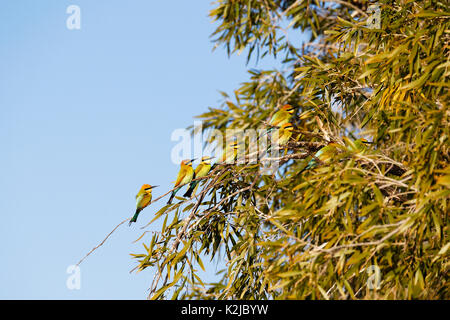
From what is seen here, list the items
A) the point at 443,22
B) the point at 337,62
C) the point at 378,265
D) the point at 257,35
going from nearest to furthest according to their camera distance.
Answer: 1. the point at 378,265
2. the point at 443,22
3. the point at 337,62
4. the point at 257,35

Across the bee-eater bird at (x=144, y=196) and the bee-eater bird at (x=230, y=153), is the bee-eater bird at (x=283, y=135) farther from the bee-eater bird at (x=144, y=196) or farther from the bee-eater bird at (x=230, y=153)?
the bee-eater bird at (x=144, y=196)

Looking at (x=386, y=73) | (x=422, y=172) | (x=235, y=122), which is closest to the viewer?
(x=422, y=172)

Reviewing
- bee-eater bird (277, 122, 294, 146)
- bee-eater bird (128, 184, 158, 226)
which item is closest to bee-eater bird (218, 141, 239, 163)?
bee-eater bird (277, 122, 294, 146)

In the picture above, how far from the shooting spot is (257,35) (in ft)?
20.0

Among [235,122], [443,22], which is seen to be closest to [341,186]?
[443,22]

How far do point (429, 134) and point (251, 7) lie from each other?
4.25 meters

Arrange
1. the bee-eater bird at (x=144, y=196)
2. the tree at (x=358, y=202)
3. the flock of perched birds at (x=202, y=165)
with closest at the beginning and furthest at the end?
1. the tree at (x=358, y=202)
2. the flock of perched birds at (x=202, y=165)
3. the bee-eater bird at (x=144, y=196)

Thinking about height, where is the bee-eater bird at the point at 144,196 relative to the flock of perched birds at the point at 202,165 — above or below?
below

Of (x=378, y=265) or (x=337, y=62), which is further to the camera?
(x=337, y=62)

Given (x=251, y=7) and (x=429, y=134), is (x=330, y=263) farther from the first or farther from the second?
(x=251, y=7)

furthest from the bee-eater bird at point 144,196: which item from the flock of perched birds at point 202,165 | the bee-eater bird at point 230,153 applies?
the bee-eater bird at point 230,153

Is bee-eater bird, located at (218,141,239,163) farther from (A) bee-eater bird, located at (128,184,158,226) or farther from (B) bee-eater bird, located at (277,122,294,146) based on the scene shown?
(A) bee-eater bird, located at (128,184,158,226)

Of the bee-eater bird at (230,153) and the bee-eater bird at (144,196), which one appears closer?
the bee-eater bird at (230,153)

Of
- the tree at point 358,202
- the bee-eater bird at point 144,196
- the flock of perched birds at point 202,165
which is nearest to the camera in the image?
the tree at point 358,202
